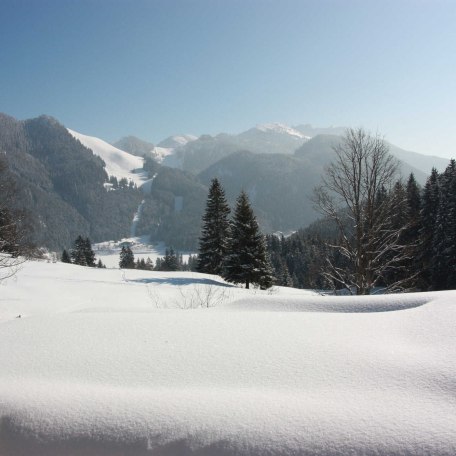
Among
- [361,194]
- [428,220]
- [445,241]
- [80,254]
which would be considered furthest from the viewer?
[80,254]

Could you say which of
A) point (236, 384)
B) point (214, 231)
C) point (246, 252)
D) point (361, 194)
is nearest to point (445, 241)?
point (246, 252)

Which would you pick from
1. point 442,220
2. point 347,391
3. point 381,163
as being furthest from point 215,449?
point 442,220

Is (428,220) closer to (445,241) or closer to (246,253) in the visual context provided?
(445,241)

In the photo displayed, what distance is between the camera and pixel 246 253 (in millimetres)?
24656

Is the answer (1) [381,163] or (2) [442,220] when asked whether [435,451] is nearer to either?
(1) [381,163]

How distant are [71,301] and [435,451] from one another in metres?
14.2

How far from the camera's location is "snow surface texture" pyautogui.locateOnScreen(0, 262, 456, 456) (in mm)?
1921

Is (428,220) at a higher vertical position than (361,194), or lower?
higher

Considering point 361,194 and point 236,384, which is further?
point 361,194

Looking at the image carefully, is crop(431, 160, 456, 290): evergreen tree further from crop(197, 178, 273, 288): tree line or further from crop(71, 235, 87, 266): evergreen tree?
crop(71, 235, 87, 266): evergreen tree

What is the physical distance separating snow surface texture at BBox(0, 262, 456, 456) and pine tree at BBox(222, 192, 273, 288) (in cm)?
2058

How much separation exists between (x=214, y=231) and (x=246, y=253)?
8.01 metres

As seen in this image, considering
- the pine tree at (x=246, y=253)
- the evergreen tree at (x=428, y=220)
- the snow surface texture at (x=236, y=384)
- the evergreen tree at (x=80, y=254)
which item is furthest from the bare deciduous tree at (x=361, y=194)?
the evergreen tree at (x=80, y=254)

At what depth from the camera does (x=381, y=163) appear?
10.0 m
